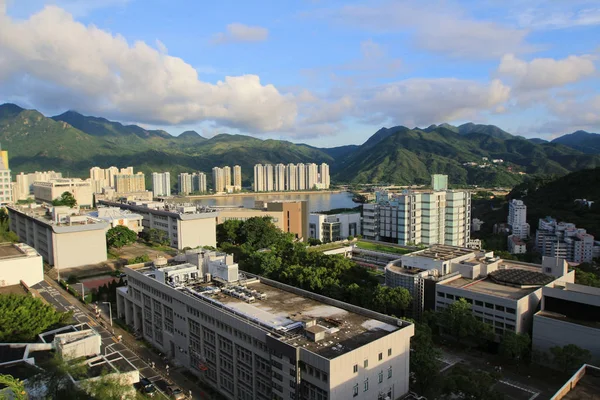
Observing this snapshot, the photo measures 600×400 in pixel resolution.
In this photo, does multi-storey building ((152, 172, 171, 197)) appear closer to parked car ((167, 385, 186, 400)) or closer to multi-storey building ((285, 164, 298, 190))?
multi-storey building ((285, 164, 298, 190))

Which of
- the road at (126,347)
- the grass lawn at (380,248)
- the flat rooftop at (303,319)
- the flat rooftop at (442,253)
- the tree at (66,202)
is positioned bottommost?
the road at (126,347)

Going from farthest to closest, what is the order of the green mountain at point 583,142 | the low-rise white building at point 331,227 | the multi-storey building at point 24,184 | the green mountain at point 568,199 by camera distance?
the green mountain at point 583,142 → the multi-storey building at point 24,184 → the green mountain at point 568,199 → the low-rise white building at point 331,227

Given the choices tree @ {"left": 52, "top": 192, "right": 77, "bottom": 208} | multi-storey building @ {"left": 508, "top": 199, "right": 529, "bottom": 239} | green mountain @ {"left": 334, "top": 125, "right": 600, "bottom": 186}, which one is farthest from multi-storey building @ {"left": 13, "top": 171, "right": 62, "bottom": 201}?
green mountain @ {"left": 334, "top": 125, "right": 600, "bottom": 186}

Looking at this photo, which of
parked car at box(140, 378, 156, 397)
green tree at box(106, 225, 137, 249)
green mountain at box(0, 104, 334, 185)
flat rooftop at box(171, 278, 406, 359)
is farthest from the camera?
green mountain at box(0, 104, 334, 185)

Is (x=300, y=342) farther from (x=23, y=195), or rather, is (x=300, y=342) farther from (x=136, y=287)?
(x=23, y=195)

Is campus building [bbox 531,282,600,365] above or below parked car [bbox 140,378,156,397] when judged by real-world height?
above

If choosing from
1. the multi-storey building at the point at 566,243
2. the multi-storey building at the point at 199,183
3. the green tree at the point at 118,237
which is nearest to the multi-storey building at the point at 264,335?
the green tree at the point at 118,237

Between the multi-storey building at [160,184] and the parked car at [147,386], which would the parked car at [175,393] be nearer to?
the parked car at [147,386]
